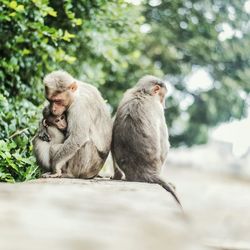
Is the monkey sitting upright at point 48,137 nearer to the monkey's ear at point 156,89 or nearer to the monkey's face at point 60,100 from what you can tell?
the monkey's face at point 60,100

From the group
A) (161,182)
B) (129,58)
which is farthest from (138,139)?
(129,58)

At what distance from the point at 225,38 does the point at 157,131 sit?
1240 cm

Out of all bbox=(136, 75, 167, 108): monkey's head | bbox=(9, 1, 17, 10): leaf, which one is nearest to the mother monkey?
bbox=(136, 75, 167, 108): monkey's head

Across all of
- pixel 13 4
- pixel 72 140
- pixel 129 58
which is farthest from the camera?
pixel 129 58

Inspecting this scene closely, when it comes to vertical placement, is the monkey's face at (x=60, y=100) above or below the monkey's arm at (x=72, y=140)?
above

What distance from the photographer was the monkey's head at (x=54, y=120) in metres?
6.05

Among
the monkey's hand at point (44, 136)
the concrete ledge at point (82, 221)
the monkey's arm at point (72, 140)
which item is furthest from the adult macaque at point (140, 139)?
the concrete ledge at point (82, 221)

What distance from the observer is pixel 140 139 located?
616 cm

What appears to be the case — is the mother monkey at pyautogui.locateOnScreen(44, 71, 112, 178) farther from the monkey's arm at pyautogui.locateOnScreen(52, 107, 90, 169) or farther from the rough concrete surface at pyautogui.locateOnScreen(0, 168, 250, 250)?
the rough concrete surface at pyautogui.locateOnScreen(0, 168, 250, 250)

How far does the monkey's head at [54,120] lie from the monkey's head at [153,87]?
0.96 meters

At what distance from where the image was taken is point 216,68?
18.5 metres

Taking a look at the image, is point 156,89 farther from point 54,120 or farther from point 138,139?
point 54,120

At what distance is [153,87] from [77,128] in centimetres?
106

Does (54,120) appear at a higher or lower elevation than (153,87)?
lower
